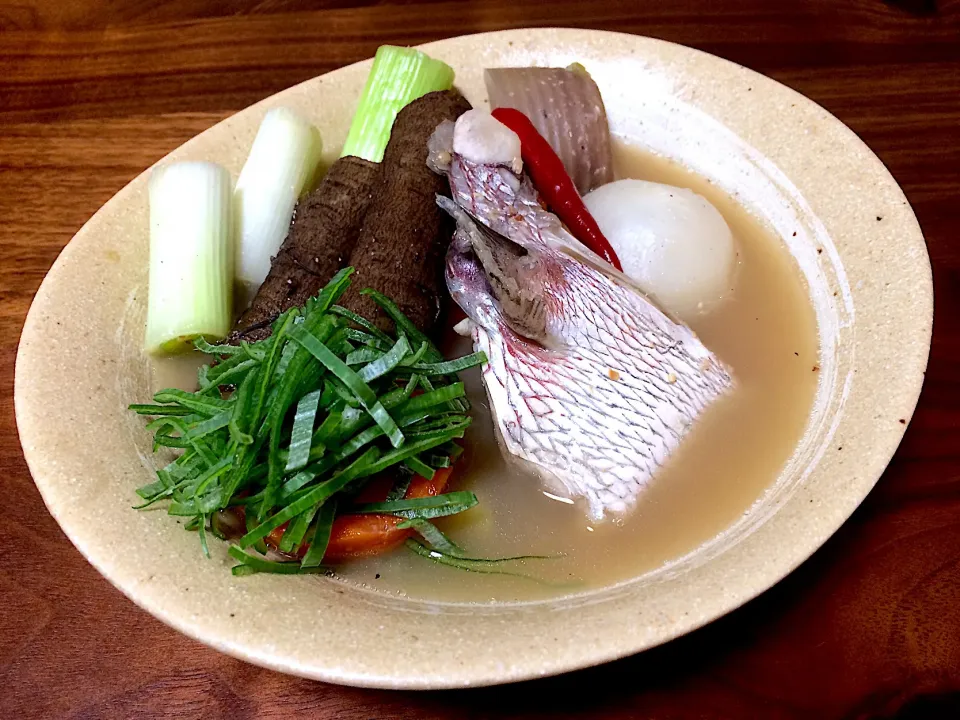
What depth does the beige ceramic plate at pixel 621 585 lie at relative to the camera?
1132 millimetres

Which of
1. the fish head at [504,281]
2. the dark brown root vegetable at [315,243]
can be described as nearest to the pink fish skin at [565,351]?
the fish head at [504,281]

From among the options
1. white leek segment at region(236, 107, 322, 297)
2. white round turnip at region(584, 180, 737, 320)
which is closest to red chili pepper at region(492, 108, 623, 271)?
white round turnip at region(584, 180, 737, 320)

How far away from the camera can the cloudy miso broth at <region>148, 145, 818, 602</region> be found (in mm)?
1373

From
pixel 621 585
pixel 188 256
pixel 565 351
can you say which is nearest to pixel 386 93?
pixel 188 256

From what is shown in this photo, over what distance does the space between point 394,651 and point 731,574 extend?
57 centimetres

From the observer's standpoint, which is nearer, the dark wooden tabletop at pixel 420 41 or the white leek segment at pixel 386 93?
the dark wooden tabletop at pixel 420 41

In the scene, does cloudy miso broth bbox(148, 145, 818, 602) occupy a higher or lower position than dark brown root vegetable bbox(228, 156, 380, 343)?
lower

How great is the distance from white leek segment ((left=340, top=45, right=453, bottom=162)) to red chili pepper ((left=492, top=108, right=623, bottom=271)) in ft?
1.20

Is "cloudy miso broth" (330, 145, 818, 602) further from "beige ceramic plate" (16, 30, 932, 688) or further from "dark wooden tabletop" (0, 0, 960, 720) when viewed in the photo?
"dark wooden tabletop" (0, 0, 960, 720)

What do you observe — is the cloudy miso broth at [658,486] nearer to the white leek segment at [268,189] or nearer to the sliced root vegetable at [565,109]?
the white leek segment at [268,189]

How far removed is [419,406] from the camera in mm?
1320

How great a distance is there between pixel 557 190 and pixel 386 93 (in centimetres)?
62

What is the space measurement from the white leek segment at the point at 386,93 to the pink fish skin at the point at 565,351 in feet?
Answer: 1.56

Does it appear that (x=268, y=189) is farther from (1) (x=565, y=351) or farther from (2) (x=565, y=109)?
(1) (x=565, y=351)
